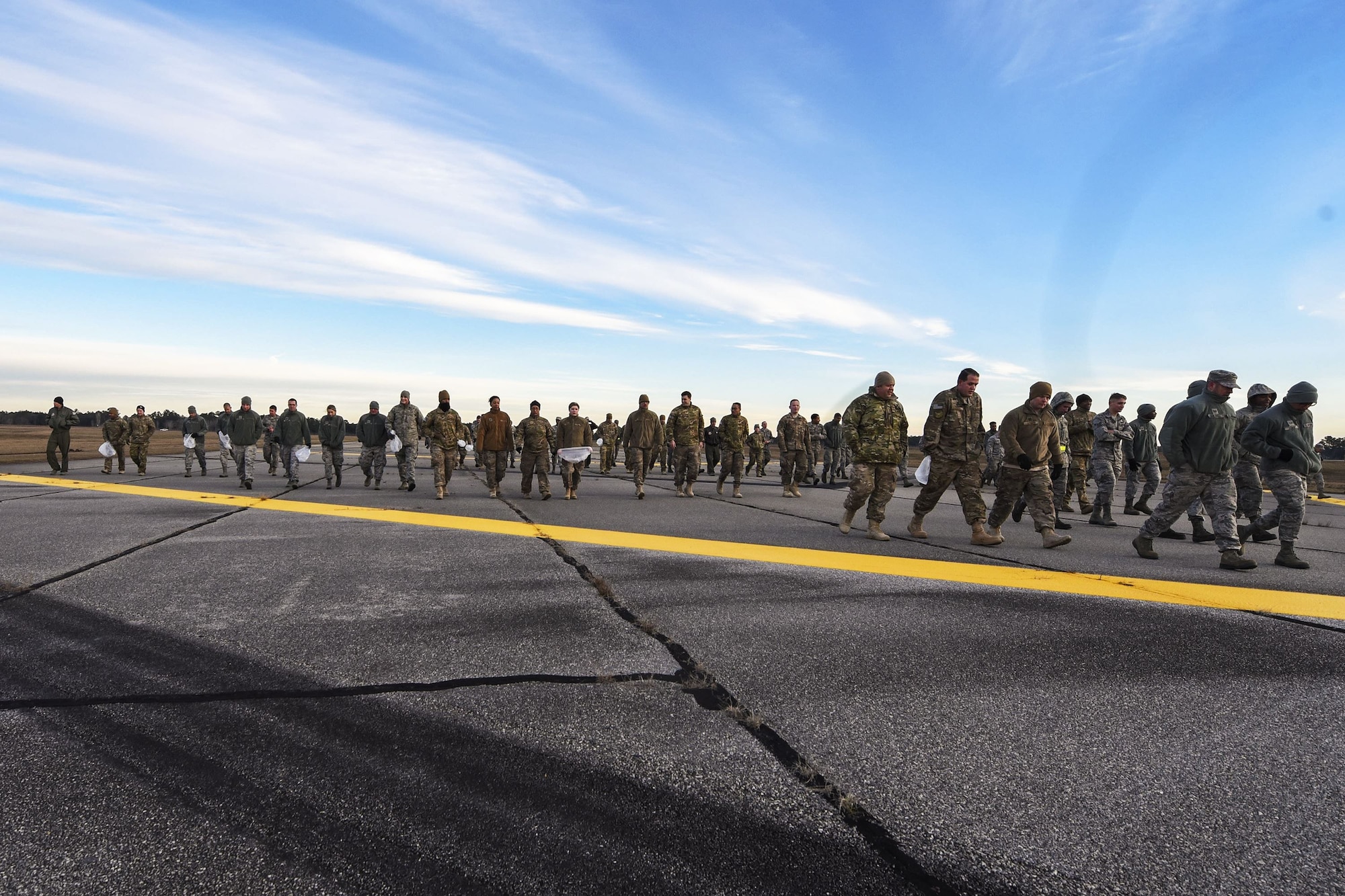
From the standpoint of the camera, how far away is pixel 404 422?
13375mm

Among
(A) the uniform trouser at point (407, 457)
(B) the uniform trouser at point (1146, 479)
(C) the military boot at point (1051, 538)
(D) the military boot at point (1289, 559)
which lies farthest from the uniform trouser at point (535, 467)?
(D) the military boot at point (1289, 559)

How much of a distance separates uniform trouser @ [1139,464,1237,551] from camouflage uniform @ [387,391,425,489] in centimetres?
1167

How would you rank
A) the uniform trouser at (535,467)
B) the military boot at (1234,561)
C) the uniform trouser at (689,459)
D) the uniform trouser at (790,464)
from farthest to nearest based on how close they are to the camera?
the uniform trouser at (790,464)
the uniform trouser at (689,459)
the uniform trouser at (535,467)
the military boot at (1234,561)

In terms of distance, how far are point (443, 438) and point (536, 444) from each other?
1695 millimetres

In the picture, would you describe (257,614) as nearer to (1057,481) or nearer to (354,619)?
(354,619)

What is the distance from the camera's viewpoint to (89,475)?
16.4 meters

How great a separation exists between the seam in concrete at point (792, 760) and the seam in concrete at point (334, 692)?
6.3 inches

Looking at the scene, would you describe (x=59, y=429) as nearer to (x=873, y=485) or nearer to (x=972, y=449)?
(x=873, y=485)

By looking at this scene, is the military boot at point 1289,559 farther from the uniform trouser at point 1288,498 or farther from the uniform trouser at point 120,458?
the uniform trouser at point 120,458

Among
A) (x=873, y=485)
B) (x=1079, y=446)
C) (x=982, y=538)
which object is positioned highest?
(x=1079, y=446)

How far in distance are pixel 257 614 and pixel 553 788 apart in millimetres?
2912

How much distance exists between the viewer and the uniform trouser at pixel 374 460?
44.8ft

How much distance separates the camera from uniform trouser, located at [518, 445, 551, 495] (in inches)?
465

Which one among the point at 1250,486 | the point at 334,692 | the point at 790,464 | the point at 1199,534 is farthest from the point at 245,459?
the point at 1250,486
